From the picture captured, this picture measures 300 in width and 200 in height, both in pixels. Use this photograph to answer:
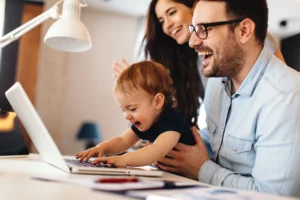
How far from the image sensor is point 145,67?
51.4 inches

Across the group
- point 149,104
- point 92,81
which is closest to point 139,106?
point 149,104

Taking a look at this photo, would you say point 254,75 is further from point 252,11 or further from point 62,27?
point 62,27

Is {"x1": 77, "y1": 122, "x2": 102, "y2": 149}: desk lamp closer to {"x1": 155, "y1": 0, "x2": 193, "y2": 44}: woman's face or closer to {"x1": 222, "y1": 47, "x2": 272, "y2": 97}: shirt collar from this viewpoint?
{"x1": 155, "y1": 0, "x2": 193, "y2": 44}: woman's face

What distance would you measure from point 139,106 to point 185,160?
9.7 inches

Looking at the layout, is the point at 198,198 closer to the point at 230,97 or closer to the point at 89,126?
the point at 230,97

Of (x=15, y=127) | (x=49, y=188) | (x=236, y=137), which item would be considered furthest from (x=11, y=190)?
(x=236, y=137)

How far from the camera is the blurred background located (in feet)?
14.5

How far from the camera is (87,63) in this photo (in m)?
5.22

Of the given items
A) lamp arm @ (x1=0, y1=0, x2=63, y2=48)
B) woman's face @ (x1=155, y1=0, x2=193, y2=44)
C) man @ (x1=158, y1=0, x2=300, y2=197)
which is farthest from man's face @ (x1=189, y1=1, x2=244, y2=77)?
woman's face @ (x1=155, y1=0, x2=193, y2=44)

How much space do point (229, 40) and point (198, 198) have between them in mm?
850

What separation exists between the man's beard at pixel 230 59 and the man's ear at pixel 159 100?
240 millimetres

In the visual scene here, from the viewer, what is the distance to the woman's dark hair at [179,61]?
2.03 meters

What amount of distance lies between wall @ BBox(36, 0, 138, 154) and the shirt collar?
3.75 meters

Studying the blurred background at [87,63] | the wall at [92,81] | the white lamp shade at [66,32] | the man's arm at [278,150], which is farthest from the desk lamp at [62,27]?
the wall at [92,81]
